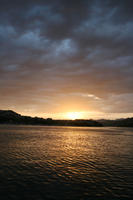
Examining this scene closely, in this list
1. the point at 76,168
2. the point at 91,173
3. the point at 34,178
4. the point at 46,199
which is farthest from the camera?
the point at 76,168

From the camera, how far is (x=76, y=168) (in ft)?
81.4

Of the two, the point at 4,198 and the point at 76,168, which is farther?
the point at 76,168

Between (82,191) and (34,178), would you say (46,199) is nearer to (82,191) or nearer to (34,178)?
(82,191)

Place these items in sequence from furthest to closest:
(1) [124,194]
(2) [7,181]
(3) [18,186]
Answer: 1. (2) [7,181]
2. (3) [18,186]
3. (1) [124,194]

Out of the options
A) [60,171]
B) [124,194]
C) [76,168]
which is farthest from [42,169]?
[124,194]

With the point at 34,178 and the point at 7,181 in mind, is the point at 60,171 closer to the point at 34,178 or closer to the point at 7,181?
the point at 34,178

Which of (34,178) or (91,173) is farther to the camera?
(91,173)

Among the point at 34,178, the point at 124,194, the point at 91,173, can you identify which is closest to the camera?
the point at 124,194

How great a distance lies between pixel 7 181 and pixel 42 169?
261 inches

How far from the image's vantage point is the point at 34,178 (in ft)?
64.8

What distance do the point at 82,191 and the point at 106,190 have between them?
298 centimetres

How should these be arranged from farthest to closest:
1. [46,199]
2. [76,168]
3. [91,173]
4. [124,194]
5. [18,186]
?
[76,168], [91,173], [18,186], [124,194], [46,199]

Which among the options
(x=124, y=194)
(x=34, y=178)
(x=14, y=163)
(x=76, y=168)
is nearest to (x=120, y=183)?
(x=124, y=194)

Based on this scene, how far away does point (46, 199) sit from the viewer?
46.7ft
